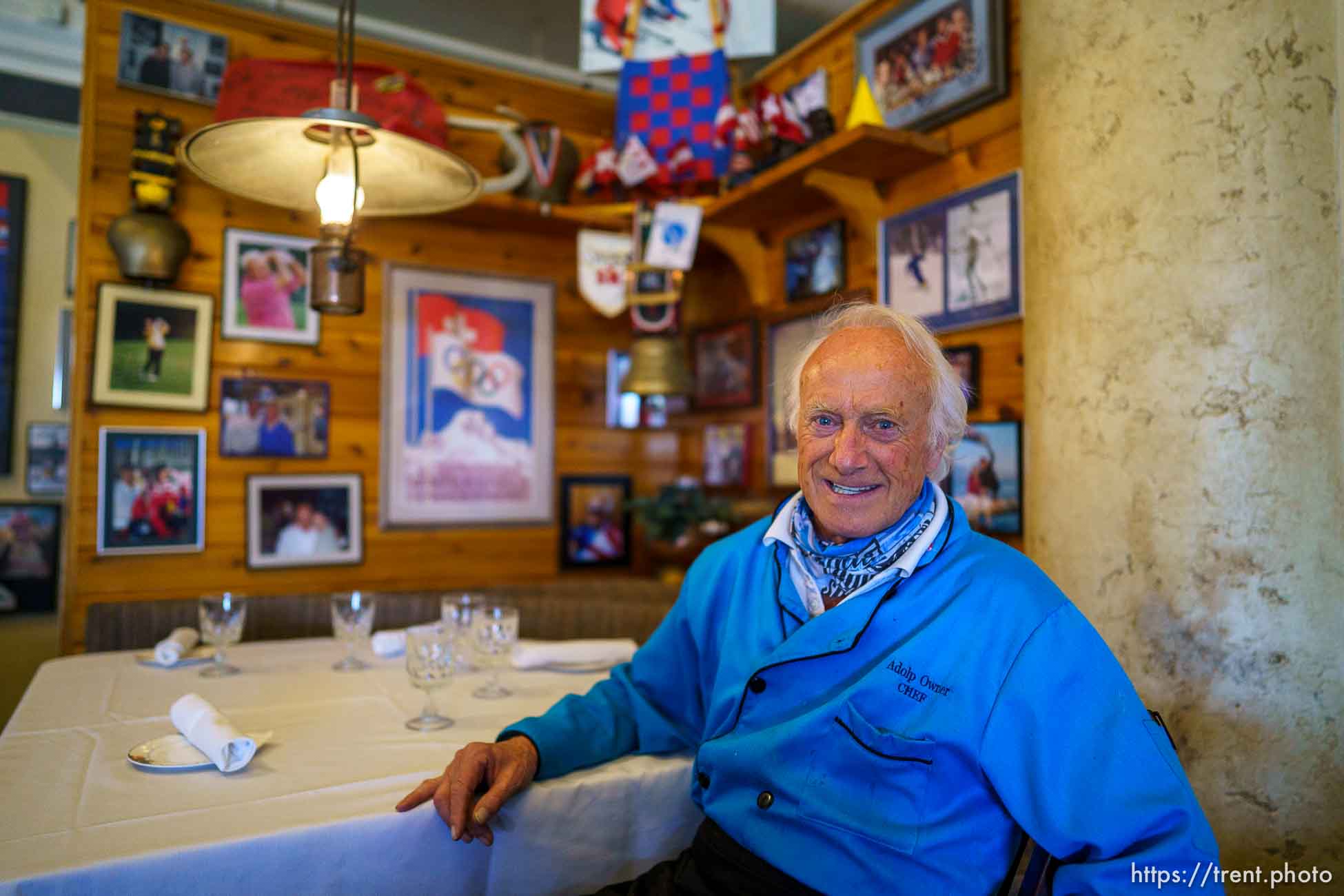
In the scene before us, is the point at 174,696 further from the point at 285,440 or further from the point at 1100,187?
the point at 1100,187

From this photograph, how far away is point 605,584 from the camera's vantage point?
3.29 metres

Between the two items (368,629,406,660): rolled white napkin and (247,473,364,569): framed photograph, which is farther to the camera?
(247,473,364,569): framed photograph

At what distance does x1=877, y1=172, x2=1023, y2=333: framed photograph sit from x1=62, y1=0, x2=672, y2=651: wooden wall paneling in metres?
1.48

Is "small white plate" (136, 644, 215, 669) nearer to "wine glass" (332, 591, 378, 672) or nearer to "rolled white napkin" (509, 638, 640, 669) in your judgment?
"wine glass" (332, 591, 378, 672)

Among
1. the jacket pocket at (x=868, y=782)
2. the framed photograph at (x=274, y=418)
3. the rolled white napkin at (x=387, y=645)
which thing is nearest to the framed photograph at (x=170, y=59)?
the framed photograph at (x=274, y=418)

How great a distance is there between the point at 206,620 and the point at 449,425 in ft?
5.39

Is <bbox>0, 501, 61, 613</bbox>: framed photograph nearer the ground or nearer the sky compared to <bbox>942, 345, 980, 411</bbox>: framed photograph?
nearer the ground

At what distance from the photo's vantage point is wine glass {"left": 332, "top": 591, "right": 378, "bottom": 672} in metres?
1.95

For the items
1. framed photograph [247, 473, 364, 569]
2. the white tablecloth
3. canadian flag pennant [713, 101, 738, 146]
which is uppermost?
canadian flag pennant [713, 101, 738, 146]

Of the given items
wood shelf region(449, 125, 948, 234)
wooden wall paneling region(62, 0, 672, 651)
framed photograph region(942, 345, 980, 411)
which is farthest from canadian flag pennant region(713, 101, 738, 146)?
framed photograph region(942, 345, 980, 411)

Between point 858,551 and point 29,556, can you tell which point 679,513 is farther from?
point 29,556

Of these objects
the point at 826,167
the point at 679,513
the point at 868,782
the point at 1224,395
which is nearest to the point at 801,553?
the point at 868,782

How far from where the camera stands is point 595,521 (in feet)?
12.4

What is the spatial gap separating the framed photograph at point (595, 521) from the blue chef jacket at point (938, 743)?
7.76 feet
